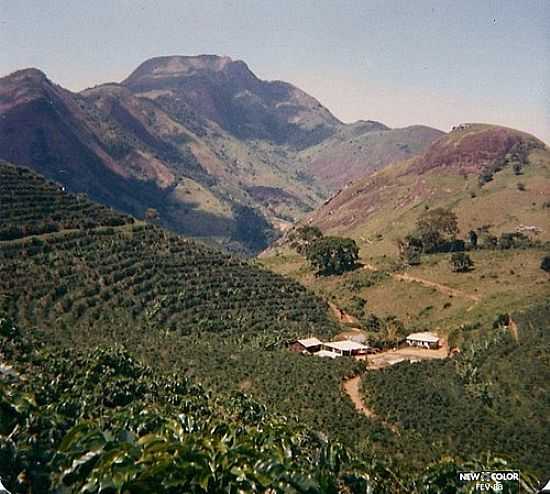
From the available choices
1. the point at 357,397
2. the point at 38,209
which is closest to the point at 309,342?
the point at 357,397

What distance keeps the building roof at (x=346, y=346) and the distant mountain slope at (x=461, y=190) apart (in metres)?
41.3

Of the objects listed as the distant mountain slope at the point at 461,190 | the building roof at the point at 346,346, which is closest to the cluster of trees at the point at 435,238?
the distant mountain slope at the point at 461,190

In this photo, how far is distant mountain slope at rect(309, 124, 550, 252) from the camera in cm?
8669

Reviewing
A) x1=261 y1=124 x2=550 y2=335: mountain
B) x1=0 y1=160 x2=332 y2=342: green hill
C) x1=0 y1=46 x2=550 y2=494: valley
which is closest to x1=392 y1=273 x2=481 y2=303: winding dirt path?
x1=261 y1=124 x2=550 y2=335: mountain

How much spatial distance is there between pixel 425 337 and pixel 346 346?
25.5 feet

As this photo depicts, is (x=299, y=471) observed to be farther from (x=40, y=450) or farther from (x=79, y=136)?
(x=79, y=136)

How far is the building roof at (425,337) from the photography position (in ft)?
155

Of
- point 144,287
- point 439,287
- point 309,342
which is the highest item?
point 144,287

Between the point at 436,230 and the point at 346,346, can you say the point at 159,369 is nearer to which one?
the point at 346,346

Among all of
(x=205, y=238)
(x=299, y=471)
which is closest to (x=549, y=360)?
(x=299, y=471)

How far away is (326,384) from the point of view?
110 ft

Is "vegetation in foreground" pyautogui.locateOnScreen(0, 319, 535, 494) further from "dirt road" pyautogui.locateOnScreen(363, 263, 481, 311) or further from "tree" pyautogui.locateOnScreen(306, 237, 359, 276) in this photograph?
"tree" pyautogui.locateOnScreen(306, 237, 359, 276)

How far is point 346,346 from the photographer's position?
45469 millimetres

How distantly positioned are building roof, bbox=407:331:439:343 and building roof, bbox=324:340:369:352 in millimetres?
4854
